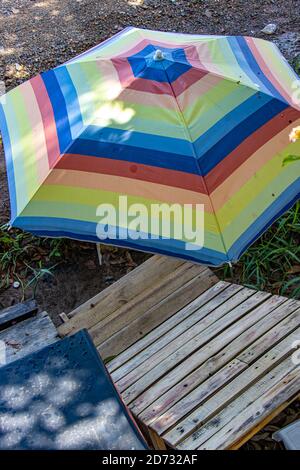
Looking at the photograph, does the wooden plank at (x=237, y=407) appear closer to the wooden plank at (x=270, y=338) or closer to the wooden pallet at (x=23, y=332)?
the wooden plank at (x=270, y=338)

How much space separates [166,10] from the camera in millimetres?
6762

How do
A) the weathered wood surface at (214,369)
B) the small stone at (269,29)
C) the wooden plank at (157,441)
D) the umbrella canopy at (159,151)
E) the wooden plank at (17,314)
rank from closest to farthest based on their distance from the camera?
the weathered wood surface at (214,369) < the wooden plank at (157,441) < the umbrella canopy at (159,151) < the wooden plank at (17,314) < the small stone at (269,29)

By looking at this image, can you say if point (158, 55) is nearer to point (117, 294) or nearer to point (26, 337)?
point (117, 294)

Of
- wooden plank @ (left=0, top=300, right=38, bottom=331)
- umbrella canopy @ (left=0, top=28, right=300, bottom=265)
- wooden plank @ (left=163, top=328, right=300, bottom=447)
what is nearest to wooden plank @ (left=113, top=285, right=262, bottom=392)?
umbrella canopy @ (left=0, top=28, right=300, bottom=265)

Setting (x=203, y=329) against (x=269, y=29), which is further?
(x=269, y=29)

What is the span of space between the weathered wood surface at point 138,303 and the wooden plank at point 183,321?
0.64 ft

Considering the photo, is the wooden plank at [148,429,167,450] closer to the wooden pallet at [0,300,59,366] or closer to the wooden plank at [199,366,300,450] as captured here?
the wooden plank at [199,366,300,450]

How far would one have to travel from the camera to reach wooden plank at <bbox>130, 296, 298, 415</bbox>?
2859mm

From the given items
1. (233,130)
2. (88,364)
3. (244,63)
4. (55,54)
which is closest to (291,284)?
(233,130)

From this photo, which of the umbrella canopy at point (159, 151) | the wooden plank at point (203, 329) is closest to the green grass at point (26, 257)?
the umbrella canopy at point (159, 151)

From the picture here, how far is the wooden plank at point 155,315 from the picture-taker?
362 cm

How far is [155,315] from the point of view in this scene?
3.76 metres

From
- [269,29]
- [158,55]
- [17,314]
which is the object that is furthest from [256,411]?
[269,29]

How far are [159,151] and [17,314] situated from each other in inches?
47.6
